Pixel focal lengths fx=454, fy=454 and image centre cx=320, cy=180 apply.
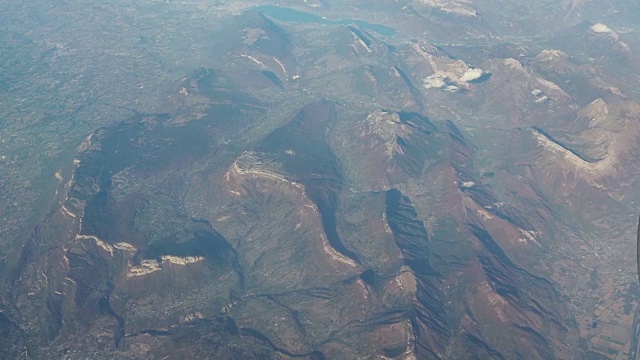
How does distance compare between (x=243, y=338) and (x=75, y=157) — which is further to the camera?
(x=75, y=157)

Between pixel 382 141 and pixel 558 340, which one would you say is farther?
pixel 382 141

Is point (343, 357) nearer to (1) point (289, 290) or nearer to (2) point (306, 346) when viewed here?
(2) point (306, 346)

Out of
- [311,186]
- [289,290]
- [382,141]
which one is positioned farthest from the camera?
[382,141]

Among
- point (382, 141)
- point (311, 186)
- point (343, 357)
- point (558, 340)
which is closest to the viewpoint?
point (343, 357)

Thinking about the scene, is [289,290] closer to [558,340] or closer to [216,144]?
[558,340]

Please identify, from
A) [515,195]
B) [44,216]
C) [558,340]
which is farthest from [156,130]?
[558,340]

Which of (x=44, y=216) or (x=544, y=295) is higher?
(x=44, y=216)

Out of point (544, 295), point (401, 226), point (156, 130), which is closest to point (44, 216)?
point (156, 130)

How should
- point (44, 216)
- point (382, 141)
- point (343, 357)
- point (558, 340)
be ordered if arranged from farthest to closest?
point (382, 141) → point (44, 216) → point (558, 340) → point (343, 357)

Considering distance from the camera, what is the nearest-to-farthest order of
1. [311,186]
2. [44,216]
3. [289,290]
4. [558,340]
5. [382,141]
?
[558,340] → [289,290] → [44,216] → [311,186] → [382,141]
